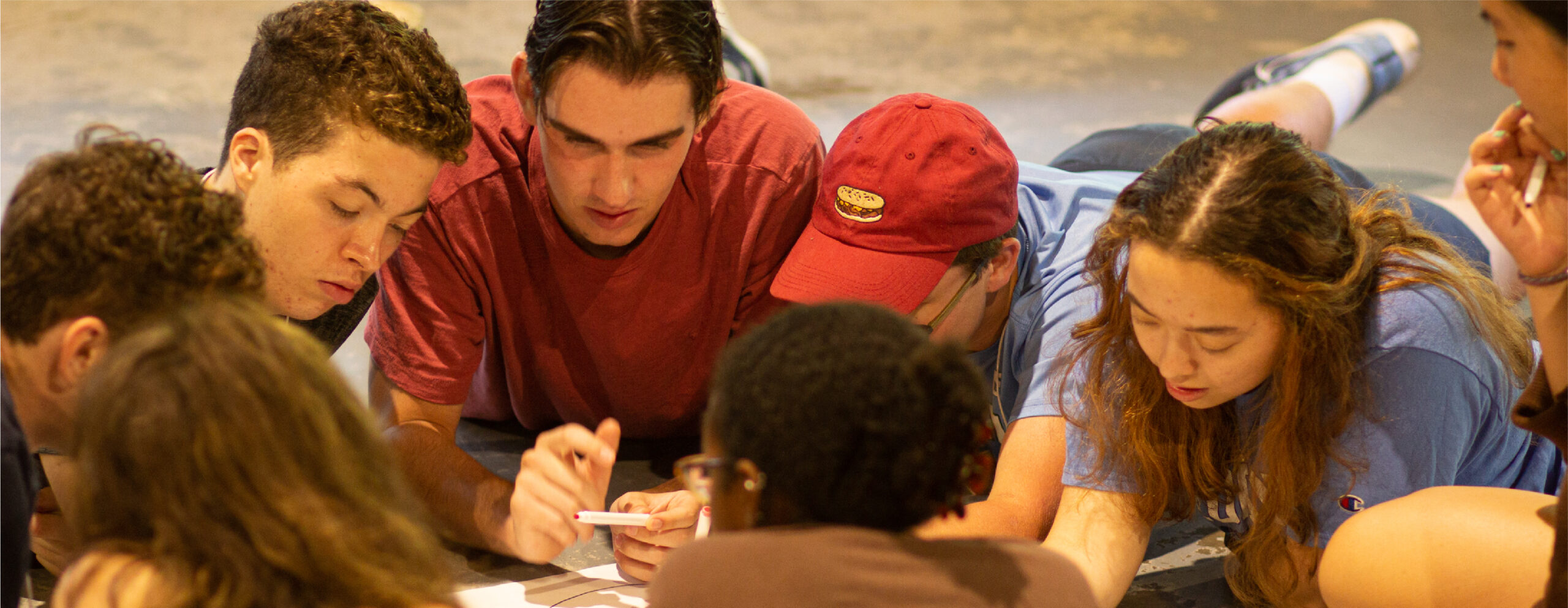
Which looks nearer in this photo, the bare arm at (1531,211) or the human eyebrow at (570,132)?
the bare arm at (1531,211)

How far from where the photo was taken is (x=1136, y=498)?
164 centimetres

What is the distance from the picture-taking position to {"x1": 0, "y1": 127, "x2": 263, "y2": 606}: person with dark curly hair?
1.17 metres

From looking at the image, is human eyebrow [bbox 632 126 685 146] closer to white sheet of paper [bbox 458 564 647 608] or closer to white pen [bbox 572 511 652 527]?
white pen [bbox 572 511 652 527]

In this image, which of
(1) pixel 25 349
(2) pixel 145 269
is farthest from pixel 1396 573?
(1) pixel 25 349

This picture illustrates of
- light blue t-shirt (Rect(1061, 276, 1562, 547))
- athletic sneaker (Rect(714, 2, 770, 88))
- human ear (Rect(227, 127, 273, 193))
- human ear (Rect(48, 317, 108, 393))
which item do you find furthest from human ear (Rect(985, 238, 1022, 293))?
athletic sneaker (Rect(714, 2, 770, 88))

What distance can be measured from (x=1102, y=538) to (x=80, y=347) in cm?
121

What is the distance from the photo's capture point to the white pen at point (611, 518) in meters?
1.54

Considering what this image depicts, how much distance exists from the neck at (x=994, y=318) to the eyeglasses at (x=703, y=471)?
0.91 metres

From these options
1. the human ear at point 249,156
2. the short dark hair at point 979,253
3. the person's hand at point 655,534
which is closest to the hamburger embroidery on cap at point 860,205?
the short dark hair at point 979,253

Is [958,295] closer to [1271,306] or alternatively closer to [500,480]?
[1271,306]

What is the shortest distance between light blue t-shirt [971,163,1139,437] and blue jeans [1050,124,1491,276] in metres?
0.25

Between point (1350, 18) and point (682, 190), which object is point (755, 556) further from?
point (1350, 18)

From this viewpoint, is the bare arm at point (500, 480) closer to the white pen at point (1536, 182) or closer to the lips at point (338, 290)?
the lips at point (338, 290)

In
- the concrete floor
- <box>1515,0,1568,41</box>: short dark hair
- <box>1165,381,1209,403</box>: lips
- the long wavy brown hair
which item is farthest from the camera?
the concrete floor
